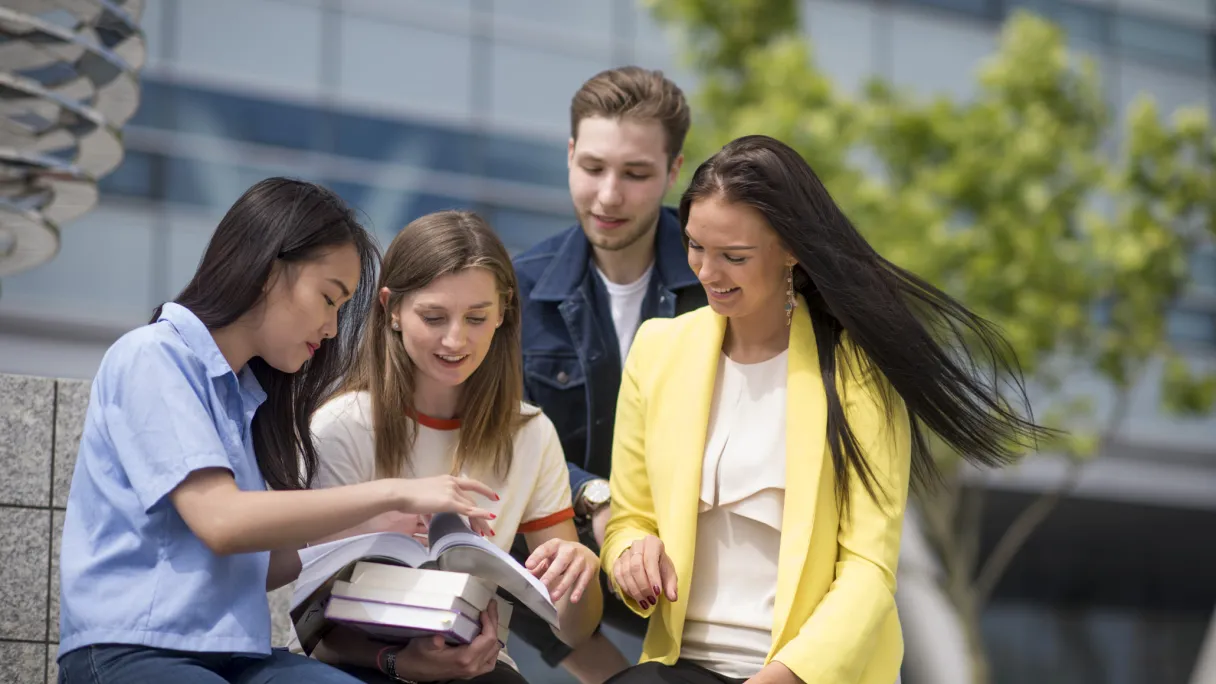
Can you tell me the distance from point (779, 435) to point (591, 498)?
2.12ft

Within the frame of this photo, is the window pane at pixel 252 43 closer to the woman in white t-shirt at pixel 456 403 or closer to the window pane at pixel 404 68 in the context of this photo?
the window pane at pixel 404 68

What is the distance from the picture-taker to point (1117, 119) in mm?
18422

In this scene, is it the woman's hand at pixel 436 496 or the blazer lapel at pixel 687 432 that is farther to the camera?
the blazer lapel at pixel 687 432

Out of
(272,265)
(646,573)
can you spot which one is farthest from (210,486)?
(646,573)

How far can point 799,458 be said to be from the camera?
141 inches

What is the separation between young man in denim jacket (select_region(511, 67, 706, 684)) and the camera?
15.5 feet

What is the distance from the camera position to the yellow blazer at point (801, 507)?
3.45 m

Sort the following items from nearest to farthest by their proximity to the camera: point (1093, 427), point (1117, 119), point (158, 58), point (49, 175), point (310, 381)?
point (310, 381) → point (49, 175) → point (158, 58) → point (1093, 427) → point (1117, 119)

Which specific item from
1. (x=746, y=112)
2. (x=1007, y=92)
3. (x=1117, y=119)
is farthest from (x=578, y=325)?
(x=1117, y=119)

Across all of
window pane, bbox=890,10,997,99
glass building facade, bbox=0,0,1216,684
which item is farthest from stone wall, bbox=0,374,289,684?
window pane, bbox=890,10,997,99

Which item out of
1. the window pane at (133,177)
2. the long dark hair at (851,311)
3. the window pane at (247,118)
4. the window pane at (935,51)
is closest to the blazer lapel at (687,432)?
the long dark hair at (851,311)

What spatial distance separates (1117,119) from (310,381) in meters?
16.8

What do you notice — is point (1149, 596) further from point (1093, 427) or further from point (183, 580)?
point (183, 580)

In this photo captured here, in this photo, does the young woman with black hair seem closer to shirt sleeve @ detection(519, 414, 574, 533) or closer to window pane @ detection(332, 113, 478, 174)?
shirt sleeve @ detection(519, 414, 574, 533)
